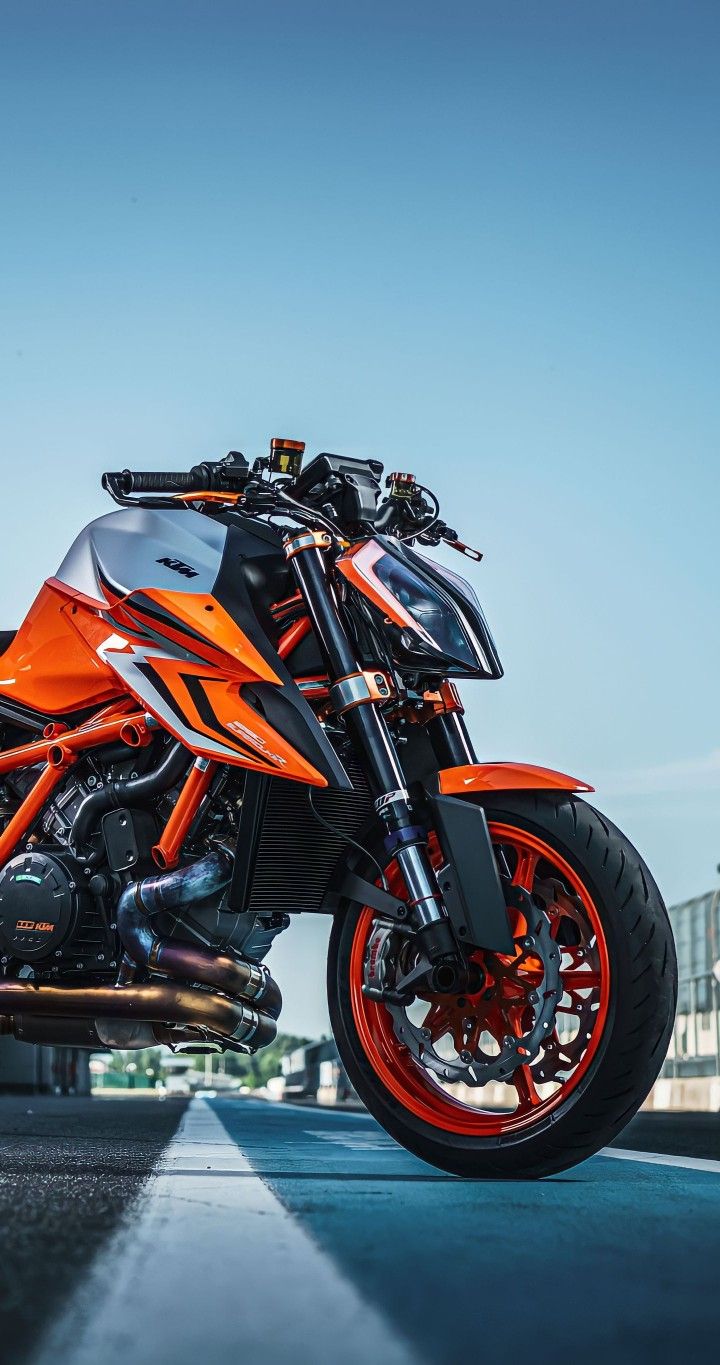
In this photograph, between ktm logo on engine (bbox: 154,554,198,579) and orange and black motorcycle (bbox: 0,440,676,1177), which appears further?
ktm logo on engine (bbox: 154,554,198,579)

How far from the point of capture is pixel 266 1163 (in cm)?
499

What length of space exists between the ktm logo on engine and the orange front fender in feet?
3.73

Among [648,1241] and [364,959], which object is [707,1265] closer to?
[648,1241]

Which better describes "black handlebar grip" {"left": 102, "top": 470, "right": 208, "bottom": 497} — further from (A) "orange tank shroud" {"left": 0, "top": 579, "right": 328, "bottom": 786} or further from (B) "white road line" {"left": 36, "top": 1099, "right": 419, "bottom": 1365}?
(B) "white road line" {"left": 36, "top": 1099, "right": 419, "bottom": 1365}

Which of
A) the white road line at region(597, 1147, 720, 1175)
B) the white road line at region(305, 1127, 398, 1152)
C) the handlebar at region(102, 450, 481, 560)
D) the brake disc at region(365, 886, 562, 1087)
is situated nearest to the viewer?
the brake disc at region(365, 886, 562, 1087)

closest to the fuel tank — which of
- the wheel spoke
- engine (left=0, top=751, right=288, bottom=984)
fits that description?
engine (left=0, top=751, right=288, bottom=984)

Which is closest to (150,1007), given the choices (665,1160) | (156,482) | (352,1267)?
(156,482)

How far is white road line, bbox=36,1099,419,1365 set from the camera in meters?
1.88

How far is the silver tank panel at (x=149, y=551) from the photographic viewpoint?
496 centimetres

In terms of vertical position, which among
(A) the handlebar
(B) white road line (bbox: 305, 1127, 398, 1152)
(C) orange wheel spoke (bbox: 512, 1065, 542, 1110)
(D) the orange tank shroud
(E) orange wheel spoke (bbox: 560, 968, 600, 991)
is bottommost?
(B) white road line (bbox: 305, 1127, 398, 1152)

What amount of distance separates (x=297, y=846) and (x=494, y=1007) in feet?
2.77

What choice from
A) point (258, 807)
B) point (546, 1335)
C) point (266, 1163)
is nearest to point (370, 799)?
point (258, 807)

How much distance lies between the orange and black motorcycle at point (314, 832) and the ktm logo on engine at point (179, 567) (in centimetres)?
2

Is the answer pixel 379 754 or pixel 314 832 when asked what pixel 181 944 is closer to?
pixel 314 832
